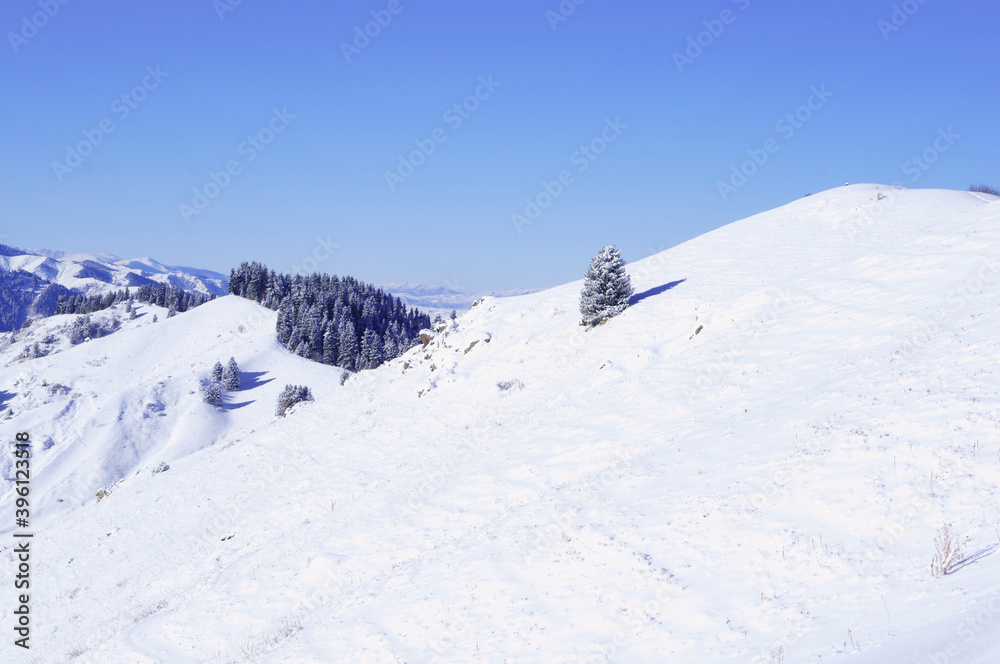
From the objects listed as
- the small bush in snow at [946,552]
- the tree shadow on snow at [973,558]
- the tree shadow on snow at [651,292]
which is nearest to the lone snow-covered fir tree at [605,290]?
the tree shadow on snow at [651,292]

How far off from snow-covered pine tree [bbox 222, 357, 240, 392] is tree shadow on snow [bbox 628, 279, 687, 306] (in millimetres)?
53615

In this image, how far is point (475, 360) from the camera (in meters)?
34.0

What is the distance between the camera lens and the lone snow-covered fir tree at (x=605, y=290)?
31.6 meters

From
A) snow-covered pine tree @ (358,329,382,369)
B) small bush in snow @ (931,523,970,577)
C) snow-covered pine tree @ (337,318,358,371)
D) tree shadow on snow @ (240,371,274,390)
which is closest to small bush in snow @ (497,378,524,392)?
small bush in snow @ (931,523,970,577)

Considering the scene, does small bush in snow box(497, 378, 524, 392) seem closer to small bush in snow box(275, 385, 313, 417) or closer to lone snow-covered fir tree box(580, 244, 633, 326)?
lone snow-covered fir tree box(580, 244, 633, 326)

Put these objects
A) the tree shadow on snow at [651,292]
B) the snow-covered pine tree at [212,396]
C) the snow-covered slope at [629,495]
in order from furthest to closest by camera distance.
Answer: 1. the snow-covered pine tree at [212,396]
2. the tree shadow on snow at [651,292]
3. the snow-covered slope at [629,495]

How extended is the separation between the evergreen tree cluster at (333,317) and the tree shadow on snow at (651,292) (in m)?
48.0

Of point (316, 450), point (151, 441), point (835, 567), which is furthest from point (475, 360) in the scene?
point (151, 441)

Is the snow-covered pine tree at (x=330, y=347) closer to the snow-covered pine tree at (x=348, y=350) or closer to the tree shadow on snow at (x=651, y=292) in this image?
the snow-covered pine tree at (x=348, y=350)

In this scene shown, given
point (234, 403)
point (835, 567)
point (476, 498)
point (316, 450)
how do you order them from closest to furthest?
point (835, 567), point (476, 498), point (316, 450), point (234, 403)

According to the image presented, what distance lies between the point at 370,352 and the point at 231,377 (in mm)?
20910

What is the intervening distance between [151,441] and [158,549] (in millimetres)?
39268

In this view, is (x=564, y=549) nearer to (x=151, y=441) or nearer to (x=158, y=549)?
(x=158, y=549)

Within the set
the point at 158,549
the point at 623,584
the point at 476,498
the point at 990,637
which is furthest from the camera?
the point at 158,549
